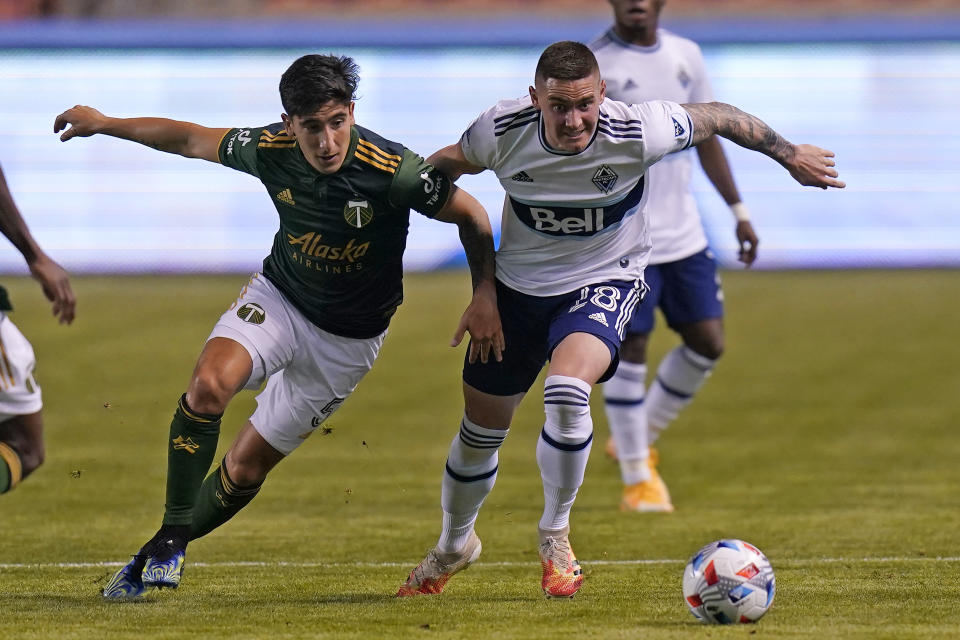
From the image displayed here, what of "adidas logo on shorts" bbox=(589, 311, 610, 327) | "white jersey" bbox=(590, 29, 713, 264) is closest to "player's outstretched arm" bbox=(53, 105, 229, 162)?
"adidas logo on shorts" bbox=(589, 311, 610, 327)

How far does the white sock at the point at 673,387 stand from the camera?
9242 millimetres

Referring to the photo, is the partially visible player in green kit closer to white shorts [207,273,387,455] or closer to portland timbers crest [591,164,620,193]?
white shorts [207,273,387,455]

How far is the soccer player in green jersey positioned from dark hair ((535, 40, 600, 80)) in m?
2.14

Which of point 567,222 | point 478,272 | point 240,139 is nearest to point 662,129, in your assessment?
point 567,222

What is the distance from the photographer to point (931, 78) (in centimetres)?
1991

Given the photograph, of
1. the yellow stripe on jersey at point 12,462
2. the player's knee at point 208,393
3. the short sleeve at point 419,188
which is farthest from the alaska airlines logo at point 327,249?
the yellow stripe on jersey at point 12,462

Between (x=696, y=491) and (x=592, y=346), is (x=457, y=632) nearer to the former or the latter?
(x=592, y=346)

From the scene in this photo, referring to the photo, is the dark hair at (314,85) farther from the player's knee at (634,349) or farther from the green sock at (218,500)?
the player's knee at (634,349)

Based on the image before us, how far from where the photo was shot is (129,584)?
5.94m

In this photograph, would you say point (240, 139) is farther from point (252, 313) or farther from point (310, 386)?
point (310, 386)

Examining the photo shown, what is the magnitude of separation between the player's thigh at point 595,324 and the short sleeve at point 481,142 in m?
0.65

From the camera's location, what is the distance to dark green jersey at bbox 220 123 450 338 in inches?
237

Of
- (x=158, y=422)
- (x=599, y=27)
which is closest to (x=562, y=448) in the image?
(x=158, y=422)

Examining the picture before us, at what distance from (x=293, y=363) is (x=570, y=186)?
1346 millimetres
